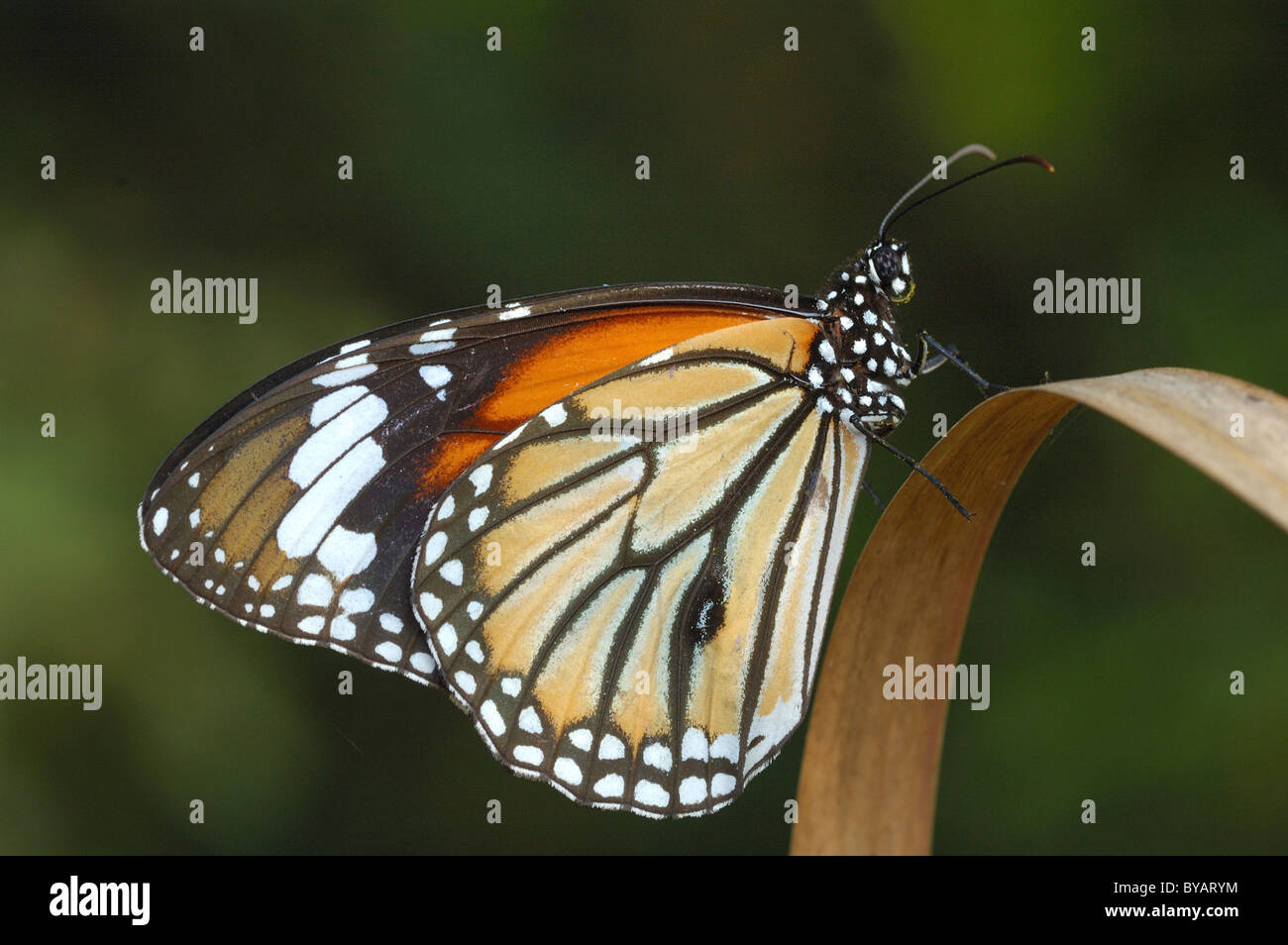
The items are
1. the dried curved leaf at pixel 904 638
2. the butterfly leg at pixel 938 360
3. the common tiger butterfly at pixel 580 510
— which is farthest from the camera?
the common tiger butterfly at pixel 580 510

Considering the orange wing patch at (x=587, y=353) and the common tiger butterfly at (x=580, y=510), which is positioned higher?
the orange wing patch at (x=587, y=353)

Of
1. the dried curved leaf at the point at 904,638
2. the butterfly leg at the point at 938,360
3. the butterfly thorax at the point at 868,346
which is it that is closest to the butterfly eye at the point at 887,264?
the butterfly thorax at the point at 868,346

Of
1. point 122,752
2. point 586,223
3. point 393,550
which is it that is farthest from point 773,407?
point 122,752

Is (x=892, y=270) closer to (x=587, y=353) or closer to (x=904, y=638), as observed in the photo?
(x=587, y=353)

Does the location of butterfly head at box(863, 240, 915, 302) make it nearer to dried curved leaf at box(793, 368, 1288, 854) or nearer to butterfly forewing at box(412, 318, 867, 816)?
butterfly forewing at box(412, 318, 867, 816)

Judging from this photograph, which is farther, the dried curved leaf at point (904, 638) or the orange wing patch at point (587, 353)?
the orange wing patch at point (587, 353)

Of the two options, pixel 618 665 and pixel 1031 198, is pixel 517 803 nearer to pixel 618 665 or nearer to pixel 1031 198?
pixel 618 665

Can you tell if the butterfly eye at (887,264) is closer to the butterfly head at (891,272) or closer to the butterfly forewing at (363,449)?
the butterfly head at (891,272)
